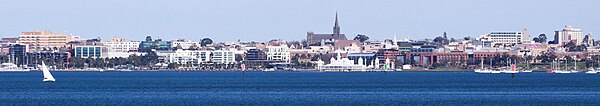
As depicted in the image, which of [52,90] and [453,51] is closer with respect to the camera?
[52,90]

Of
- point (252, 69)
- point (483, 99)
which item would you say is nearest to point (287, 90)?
point (483, 99)

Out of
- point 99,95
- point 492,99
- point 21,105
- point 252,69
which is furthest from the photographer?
point 252,69

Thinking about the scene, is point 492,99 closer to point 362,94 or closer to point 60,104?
point 362,94

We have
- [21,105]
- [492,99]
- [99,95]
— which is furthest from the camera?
[99,95]

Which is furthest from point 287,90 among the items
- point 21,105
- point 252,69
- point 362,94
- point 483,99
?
point 252,69

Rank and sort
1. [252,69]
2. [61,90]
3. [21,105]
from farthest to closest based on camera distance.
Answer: [252,69] < [61,90] < [21,105]

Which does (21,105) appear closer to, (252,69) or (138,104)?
(138,104)

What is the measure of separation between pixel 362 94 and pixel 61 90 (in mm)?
15085

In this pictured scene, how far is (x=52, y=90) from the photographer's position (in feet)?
261

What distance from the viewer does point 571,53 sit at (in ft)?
638

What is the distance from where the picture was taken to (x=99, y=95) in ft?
233

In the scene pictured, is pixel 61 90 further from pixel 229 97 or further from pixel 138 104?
pixel 138 104

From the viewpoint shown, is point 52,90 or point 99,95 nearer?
point 99,95

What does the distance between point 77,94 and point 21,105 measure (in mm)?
11883
